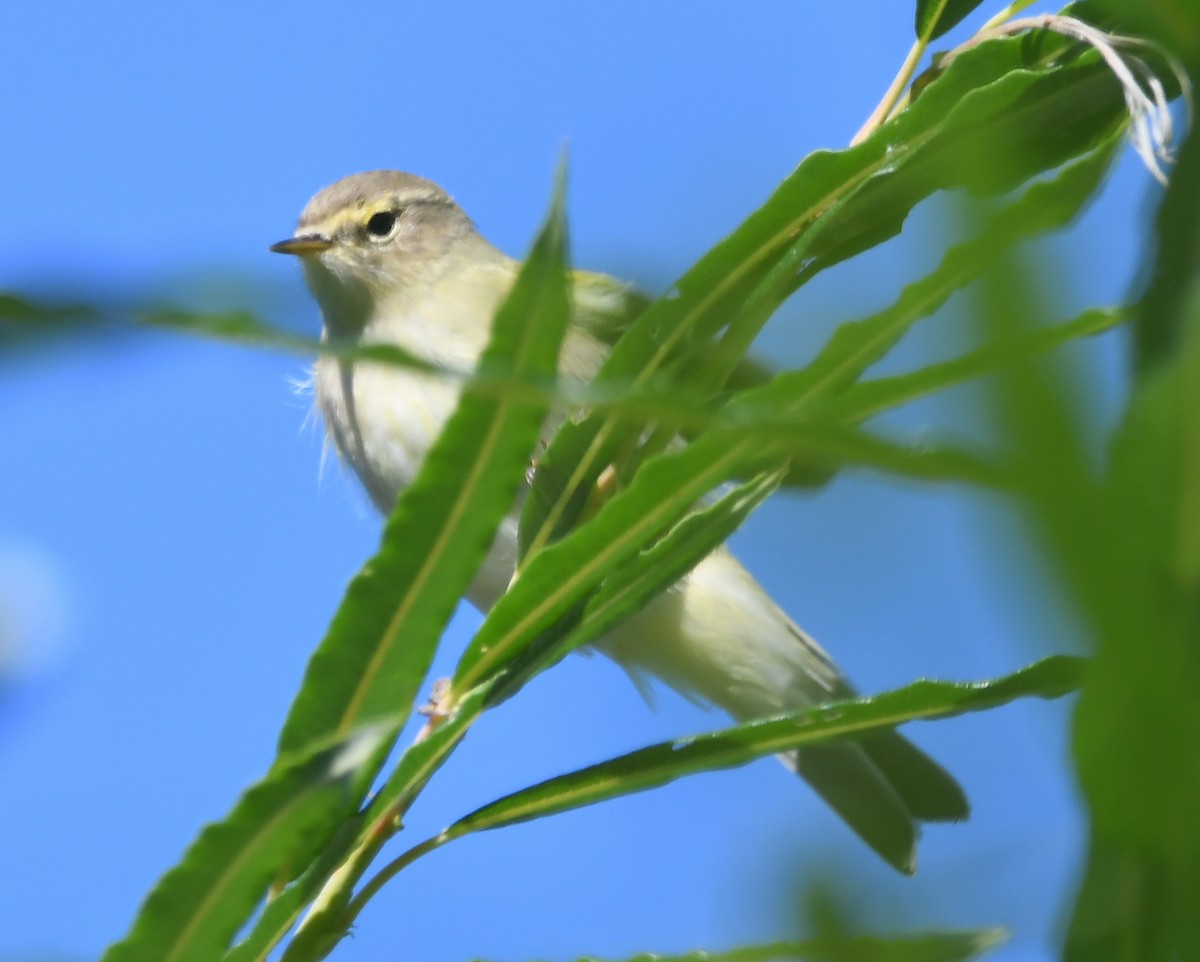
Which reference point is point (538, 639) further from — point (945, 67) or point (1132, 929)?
point (1132, 929)

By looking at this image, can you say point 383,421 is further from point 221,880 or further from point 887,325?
point 887,325

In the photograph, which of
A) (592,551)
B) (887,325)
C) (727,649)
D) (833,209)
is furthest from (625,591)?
(727,649)

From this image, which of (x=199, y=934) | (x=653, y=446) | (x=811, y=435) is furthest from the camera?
(x=653, y=446)

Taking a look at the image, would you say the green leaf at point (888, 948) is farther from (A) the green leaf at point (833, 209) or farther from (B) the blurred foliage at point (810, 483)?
(A) the green leaf at point (833, 209)

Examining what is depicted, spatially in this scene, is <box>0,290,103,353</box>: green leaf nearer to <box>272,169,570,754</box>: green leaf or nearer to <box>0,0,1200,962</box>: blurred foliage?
<box>0,0,1200,962</box>: blurred foliage

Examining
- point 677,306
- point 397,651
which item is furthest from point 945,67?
point 397,651

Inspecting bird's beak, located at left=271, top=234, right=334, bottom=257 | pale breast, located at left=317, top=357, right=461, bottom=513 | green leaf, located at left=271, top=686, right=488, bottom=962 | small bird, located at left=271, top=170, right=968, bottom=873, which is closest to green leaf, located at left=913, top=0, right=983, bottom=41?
green leaf, located at left=271, top=686, right=488, bottom=962
